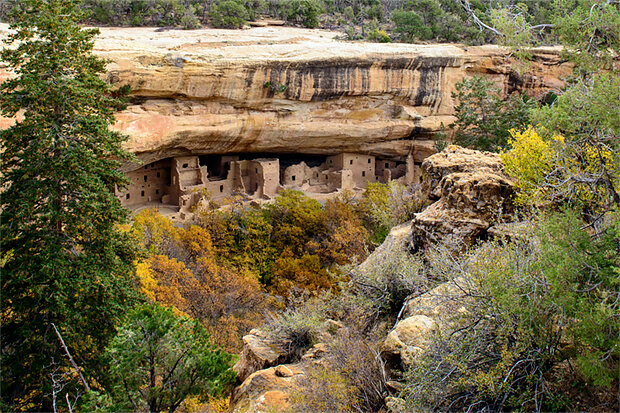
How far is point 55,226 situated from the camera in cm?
835

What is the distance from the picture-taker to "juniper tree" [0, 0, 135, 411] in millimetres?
7754

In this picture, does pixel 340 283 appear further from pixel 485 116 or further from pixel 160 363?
pixel 485 116

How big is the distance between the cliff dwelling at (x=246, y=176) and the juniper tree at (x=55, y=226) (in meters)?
10.9

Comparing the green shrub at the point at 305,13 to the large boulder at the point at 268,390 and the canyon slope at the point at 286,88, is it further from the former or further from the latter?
the large boulder at the point at 268,390

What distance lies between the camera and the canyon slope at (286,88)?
1814 cm

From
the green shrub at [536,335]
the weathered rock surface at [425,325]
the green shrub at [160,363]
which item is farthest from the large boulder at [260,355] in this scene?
the green shrub at [536,335]

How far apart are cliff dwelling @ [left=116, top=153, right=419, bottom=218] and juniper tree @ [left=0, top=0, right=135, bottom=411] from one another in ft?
35.7

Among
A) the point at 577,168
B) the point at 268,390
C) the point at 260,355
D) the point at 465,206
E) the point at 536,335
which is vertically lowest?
the point at 260,355

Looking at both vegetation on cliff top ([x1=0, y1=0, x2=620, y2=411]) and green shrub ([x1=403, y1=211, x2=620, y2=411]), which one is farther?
vegetation on cliff top ([x1=0, y1=0, x2=620, y2=411])

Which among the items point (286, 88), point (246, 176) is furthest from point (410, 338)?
point (246, 176)

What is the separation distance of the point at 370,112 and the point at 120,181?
1557cm

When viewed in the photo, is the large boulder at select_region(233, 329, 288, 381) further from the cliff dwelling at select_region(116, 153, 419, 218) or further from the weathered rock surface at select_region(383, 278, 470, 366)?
the cliff dwelling at select_region(116, 153, 419, 218)

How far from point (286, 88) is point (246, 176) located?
442 cm

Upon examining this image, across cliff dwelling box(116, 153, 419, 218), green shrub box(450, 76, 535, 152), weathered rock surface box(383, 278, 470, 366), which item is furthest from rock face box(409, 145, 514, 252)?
cliff dwelling box(116, 153, 419, 218)
